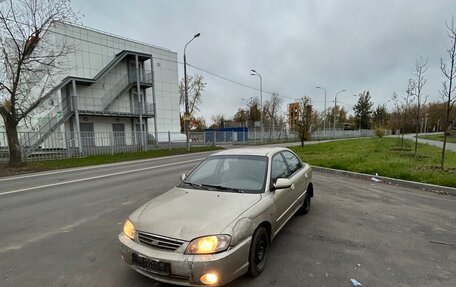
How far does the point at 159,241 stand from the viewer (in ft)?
8.30

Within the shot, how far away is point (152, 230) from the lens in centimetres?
261

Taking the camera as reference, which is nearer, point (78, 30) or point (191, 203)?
point (191, 203)

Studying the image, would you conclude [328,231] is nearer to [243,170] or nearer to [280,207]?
[280,207]

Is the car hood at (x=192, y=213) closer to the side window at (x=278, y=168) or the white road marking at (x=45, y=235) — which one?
the side window at (x=278, y=168)

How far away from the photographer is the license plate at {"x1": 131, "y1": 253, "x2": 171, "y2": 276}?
242 centimetres

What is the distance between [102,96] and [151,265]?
2579 centimetres

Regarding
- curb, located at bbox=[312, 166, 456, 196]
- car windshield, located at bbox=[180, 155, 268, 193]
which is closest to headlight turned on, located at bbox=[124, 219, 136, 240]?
car windshield, located at bbox=[180, 155, 268, 193]

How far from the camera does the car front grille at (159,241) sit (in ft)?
8.04

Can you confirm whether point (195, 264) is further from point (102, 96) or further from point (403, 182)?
point (102, 96)

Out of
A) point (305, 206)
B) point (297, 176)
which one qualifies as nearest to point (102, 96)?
point (305, 206)

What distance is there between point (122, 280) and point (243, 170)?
2125 mm

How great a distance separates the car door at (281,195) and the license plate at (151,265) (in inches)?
65.6

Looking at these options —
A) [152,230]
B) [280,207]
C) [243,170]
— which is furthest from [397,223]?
[152,230]

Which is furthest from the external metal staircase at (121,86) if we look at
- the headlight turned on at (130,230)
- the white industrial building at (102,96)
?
the headlight turned on at (130,230)
